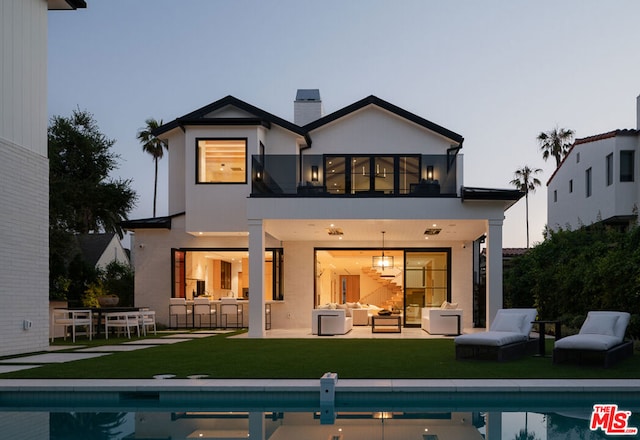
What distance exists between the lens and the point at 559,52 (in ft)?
72.0

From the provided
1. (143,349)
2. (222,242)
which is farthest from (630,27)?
(143,349)

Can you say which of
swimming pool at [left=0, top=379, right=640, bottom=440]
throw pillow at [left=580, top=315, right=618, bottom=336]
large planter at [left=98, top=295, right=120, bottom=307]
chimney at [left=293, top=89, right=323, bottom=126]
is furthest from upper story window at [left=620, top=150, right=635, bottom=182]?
large planter at [left=98, top=295, right=120, bottom=307]

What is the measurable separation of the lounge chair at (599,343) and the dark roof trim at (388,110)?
370 inches

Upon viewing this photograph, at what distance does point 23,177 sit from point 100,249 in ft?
84.3

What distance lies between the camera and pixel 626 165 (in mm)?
21938

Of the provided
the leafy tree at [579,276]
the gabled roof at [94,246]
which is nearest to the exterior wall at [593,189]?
the leafy tree at [579,276]

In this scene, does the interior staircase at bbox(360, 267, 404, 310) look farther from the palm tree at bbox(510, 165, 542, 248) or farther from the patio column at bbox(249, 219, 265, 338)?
the palm tree at bbox(510, 165, 542, 248)

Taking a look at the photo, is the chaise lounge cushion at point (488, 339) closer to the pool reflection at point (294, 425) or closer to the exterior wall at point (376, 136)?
the pool reflection at point (294, 425)

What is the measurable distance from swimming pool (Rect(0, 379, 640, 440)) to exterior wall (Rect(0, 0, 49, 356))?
15.5 ft

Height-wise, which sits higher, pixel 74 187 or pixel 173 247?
pixel 74 187

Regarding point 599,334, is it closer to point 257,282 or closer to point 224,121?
point 257,282

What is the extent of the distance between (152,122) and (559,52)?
27838mm

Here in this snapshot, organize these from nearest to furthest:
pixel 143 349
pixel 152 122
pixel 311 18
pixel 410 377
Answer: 1. pixel 410 377
2. pixel 143 349
3. pixel 311 18
4. pixel 152 122

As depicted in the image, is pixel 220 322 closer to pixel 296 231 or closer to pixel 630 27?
pixel 296 231
